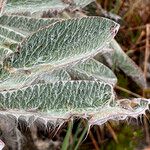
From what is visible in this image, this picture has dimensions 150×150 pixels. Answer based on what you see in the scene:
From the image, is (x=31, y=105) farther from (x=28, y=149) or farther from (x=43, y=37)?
(x=28, y=149)

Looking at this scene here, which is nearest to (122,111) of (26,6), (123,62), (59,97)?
(59,97)

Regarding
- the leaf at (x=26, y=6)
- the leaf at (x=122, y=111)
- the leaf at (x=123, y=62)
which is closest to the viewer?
the leaf at (x=122, y=111)

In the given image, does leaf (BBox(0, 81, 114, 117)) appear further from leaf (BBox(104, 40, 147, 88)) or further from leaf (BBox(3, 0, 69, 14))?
leaf (BBox(104, 40, 147, 88))

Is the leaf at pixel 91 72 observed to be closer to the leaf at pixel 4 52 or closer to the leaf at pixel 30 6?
the leaf at pixel 30 6

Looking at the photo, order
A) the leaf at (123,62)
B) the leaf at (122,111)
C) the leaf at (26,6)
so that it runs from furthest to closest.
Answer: the leaf at (123,62)
the leaf at (26,6)
the leaf at (122,111)

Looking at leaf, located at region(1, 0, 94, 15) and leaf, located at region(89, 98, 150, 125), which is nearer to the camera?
leaf, located at region(89, 98, 150, 125)

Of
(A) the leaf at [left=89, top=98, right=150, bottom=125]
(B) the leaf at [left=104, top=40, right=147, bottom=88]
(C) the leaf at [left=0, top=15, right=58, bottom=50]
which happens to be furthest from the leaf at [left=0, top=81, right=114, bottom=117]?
(B) the leaf at [left=104, top=40, right=147, bottom=88]

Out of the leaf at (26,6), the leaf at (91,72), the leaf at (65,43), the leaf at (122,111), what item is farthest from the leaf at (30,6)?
the leaf at (122,111)
